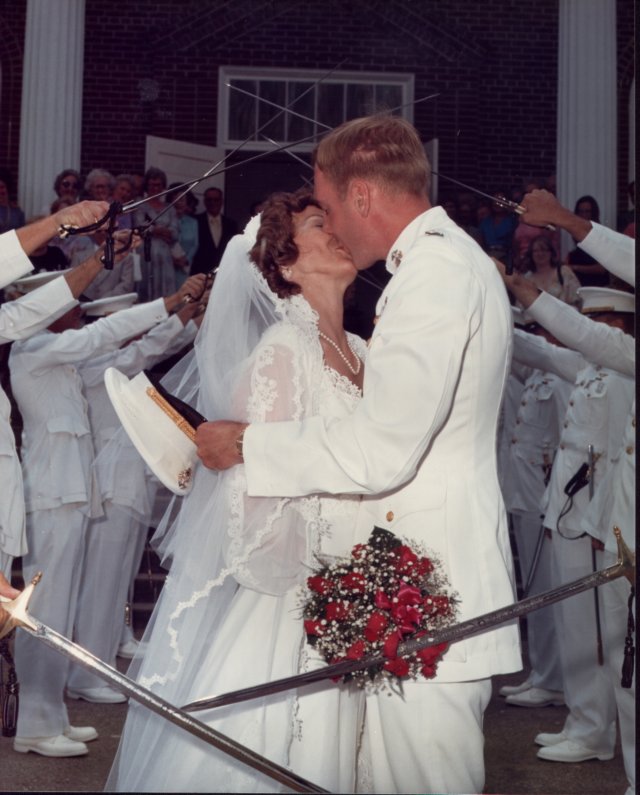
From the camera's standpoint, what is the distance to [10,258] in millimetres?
4090

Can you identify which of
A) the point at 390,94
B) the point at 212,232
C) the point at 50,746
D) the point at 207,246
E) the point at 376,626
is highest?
the point at 390,94

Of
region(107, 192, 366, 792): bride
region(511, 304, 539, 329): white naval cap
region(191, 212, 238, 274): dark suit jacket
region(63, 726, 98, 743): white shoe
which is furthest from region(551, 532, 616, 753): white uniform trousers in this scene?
region(191, 212, 238, 274): dark suit jacket

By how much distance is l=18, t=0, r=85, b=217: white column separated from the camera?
30.8ft

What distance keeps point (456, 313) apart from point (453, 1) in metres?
10.9

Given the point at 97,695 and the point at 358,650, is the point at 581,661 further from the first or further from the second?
the point at 358,650

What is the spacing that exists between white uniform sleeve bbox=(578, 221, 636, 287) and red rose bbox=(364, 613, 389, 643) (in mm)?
1923

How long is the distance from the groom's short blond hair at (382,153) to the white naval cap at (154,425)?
→ 69 centimetres

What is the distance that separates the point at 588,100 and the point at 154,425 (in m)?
8.30

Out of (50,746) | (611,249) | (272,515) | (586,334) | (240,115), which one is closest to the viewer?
(272,515)

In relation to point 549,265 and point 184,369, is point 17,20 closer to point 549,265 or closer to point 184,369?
point 549,265

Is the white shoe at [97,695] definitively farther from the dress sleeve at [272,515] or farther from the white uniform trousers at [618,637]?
the dress sleeve at [272,515]

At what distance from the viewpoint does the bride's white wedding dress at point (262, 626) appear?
3.02 metres

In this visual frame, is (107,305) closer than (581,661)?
No

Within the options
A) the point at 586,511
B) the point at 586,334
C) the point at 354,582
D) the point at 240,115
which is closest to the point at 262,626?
the point at 354,582
